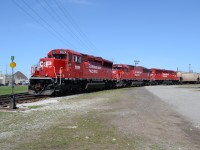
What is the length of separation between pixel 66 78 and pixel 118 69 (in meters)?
21.5

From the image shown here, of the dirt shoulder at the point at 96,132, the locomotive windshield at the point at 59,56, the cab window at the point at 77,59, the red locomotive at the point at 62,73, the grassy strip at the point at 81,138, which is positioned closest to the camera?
the grassy strip at the point at 81,138

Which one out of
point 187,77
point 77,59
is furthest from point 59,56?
point 187,77

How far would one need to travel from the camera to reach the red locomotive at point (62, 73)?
A: 25.0m

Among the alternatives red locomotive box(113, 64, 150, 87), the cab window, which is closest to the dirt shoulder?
the cab window

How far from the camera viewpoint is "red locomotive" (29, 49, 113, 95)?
25.0 metres

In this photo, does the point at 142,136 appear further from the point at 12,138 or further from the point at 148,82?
the point at 148,82

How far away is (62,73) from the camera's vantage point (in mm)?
25891

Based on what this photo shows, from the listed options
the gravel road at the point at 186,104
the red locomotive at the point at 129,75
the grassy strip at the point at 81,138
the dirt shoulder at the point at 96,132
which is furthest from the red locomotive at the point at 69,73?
Result: the grassy strip at the point at 81,138

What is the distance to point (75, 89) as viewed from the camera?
29.8 metres


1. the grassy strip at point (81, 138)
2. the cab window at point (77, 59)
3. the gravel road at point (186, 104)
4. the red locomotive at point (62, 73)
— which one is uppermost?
the cab window at point (77, 59)

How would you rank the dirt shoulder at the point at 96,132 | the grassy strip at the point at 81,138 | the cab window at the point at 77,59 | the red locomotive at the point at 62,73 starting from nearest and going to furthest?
the grassy strip at the point at 81,138, the dirt shoulder at the point at 96,132, the red locomotive at the point at 62,73, the cab window at the point at 77,59

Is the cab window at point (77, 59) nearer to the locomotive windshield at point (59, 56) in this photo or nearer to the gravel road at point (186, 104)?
the locomotive windshield at point (59, 56)

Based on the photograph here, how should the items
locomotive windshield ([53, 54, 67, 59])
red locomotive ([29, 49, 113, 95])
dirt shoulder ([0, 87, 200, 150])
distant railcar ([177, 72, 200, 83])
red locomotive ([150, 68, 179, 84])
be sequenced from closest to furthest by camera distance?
dirt shoulder ([0, 87, 200, 150])
red locomotive ([29, 49, 113, 95])
locomotive windshield ([53, 54, 67, 59])
red locomotive ([150, 68, 179, 84])
distant railcar ([177, 72, 200, 83])

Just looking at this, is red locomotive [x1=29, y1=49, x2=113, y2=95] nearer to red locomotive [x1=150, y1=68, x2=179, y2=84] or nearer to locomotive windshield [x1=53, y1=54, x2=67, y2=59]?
locomotive windshield [x1=53, y1=54, x2=67, y2=59]
